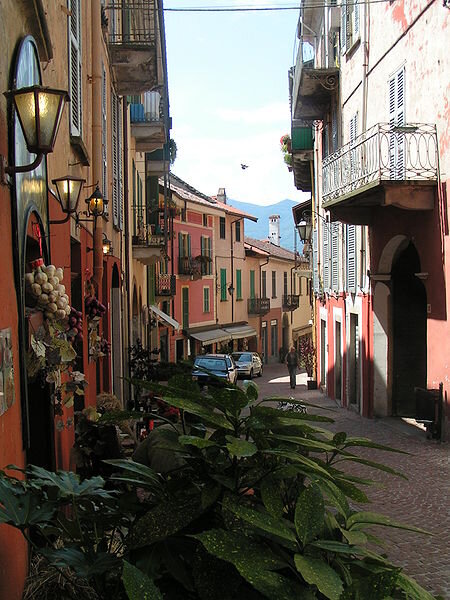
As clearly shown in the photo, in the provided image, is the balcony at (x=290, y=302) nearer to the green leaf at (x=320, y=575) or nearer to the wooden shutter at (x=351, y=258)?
the wooden shutter at (x=351, y=258)

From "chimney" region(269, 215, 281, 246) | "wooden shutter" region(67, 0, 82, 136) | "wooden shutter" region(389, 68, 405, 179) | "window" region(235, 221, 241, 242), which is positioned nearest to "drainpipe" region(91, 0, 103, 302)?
"wooden shutter" region(67, 0, 82, 136)

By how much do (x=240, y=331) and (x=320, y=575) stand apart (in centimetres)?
4104

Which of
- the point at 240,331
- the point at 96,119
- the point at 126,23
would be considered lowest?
the point at 240,331

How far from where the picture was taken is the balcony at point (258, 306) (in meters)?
47.1

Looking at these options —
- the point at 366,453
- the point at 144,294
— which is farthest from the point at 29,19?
the point at 144,294

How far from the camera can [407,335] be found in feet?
50.4

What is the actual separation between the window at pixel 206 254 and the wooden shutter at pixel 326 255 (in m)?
15.8

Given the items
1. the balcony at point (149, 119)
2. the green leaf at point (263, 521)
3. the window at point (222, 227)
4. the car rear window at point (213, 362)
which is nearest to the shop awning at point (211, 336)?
the window at point (222, 227)

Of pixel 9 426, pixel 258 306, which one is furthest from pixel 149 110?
pixel 258 306

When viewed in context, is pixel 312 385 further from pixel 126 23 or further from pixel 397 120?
pixel 126 23

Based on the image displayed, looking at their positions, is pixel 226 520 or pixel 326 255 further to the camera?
pixel 326 255

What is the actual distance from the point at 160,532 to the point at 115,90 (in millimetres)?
13072

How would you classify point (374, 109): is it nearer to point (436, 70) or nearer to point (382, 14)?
point (382, 14)

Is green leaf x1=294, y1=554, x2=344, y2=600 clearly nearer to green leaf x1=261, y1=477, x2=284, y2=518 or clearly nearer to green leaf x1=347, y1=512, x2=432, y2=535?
green leaf x1=261, y1=477, x2=284, y2=518
